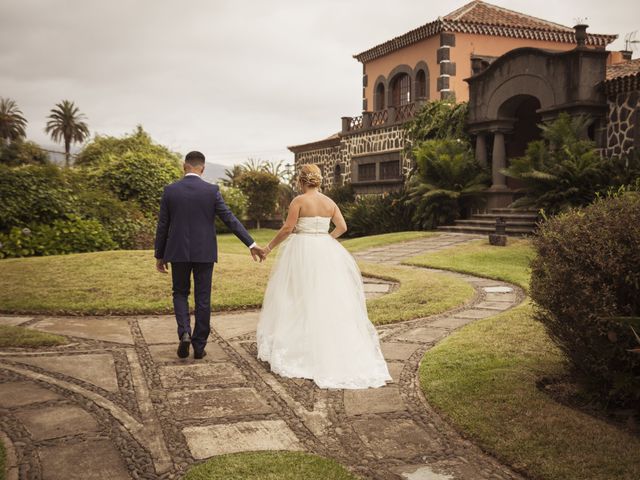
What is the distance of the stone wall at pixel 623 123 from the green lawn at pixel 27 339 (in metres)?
14.6

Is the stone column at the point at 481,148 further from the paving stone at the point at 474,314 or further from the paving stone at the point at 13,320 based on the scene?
the paving stone at the point at 13,320

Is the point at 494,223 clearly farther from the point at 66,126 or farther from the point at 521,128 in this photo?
the point at 66,126

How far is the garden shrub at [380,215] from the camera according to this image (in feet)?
68.9

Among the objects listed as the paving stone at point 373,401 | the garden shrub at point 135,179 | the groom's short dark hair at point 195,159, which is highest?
the garden shrub at point 135,179

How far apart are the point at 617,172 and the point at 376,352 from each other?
443 inches

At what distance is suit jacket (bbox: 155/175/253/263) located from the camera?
18.2ft

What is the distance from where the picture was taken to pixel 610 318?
12.3ft

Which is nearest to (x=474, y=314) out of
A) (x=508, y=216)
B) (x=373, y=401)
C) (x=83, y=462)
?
(x=373, y=401)

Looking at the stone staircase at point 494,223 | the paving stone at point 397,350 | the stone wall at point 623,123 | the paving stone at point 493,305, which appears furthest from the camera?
the stone staircase at point 494,223

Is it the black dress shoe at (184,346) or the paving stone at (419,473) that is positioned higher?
the black dress shoe at (184,346)

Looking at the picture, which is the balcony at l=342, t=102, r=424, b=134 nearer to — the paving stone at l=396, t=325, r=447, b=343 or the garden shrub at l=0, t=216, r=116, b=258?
the garden shrub at l=0, t=216, r=116, b=258

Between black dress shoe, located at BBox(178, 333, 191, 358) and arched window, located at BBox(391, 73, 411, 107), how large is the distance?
73.1ft

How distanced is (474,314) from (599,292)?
12.1 ft

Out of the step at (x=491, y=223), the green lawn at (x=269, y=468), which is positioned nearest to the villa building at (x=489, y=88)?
the step at (x=491, y=223)
